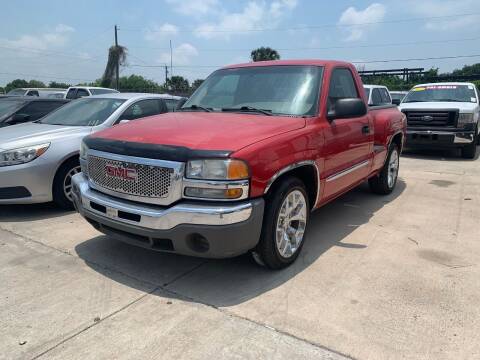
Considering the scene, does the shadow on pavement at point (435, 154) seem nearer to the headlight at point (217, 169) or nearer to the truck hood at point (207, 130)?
the truck hood at point (207, 130)

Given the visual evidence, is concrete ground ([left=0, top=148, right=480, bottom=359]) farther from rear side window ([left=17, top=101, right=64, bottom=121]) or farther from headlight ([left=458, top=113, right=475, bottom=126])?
headlight ([left=458, top=113, right=475, bottom=126])

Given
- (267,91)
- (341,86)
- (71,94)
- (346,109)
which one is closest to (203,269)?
(267,91)

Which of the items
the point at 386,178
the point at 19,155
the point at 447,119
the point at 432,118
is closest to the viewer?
the point at 19,155

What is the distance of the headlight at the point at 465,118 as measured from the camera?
939 cm

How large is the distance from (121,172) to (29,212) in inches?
108

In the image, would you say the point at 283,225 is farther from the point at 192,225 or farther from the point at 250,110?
the point at 250,110

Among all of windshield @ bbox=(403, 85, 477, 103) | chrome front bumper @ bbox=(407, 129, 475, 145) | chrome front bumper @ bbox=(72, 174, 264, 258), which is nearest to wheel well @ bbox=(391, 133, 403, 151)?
chrome front bumper @ bbox=(407, 129, 475, 145)

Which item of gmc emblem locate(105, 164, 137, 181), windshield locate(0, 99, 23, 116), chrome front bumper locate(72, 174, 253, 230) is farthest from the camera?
windshield locate(0, 99, 23, 116)

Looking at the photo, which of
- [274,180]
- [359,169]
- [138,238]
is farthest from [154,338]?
[359,169]

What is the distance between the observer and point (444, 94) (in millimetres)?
10781

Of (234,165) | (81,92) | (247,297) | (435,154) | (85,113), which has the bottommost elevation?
(247,297)

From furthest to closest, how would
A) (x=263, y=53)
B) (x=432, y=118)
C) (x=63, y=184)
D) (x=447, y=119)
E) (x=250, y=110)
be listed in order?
1. (x=263, y=53)
2. (x=432, y=118)
3. (x=447, y=119)
4. (x=63, y=184)
5. (x=250, y=110)

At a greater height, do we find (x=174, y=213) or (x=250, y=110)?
(x=250, y=110)

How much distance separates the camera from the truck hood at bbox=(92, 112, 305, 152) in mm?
3129
